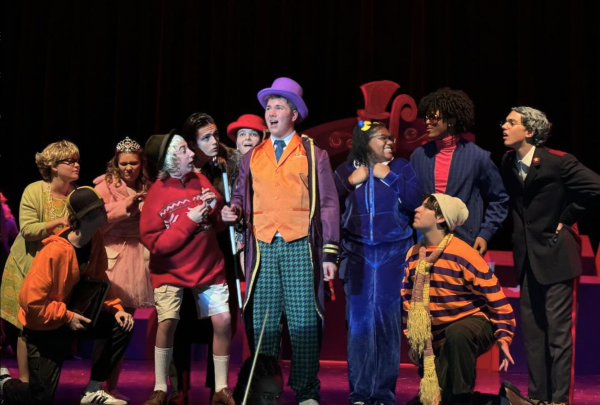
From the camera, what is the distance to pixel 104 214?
4.05 meters

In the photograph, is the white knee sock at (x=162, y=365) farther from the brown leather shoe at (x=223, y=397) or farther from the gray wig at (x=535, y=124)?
the gray wig at (x=535, y=124)

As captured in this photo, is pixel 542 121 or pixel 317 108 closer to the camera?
pixel 542 121

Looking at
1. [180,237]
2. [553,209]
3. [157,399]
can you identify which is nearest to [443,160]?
[553,209]

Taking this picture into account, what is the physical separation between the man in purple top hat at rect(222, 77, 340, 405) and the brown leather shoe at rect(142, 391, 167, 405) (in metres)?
0.47

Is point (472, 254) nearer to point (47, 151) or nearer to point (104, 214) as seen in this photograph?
point (104, 214)

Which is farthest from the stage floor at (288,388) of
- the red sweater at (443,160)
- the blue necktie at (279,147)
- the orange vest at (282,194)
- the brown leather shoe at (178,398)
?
the blue necktie at (279,147)

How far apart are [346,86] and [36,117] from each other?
8.90 feet

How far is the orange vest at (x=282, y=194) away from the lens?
3.99 meters

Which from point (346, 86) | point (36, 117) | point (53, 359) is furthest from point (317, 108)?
point (53, 359)

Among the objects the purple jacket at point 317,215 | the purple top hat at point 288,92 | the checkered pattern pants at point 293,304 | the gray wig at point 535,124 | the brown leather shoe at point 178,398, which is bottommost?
the brown leather shoe at point 178,398

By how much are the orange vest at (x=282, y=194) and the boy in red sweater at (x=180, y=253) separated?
0.26 metres

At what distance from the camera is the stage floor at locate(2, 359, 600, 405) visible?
14.3 feet

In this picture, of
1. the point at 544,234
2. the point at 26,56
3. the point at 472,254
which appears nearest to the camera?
the point at 472,254

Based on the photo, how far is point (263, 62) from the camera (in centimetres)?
674
